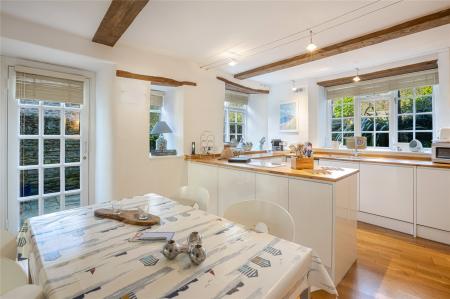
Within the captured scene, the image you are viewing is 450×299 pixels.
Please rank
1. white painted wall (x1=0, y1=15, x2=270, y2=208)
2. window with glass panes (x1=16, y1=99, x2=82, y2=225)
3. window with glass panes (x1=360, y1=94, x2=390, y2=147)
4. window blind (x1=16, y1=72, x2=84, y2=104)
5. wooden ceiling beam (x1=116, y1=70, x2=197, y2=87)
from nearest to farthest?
white painted wall (x1=0, y1=15, x2=270, y2=208)
window blind (x1=16, y1=72, x2=84, y2=104)
window with glass panes (x1=16, y1=99, x2=82, y2=225)
wooden ceiling beam (x1=116, y1=70, x2=197, y2=87)
window with glass panes (x1=360, y1=94, x2=390, y2=147)

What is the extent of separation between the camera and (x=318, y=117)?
4.50 metres

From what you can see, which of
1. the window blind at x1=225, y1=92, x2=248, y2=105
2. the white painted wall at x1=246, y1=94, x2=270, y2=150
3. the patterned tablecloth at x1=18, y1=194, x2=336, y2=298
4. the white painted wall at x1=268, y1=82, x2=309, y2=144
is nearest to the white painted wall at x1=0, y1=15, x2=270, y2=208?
the window blind at x1=225, y1=92, x2=248, y2=105

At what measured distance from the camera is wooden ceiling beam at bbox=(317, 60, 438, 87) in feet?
10.7

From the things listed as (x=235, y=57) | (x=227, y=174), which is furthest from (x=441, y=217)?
(x=235, y=57)

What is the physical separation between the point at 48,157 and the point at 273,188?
2.66 metres

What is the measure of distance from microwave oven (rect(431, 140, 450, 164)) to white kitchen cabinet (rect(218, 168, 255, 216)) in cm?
236

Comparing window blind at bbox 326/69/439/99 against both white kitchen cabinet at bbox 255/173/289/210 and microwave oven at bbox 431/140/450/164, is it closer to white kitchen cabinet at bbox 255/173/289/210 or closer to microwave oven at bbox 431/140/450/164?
microwave oven at bbox 431/140/450/164

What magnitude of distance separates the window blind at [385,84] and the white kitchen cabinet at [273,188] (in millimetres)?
2808

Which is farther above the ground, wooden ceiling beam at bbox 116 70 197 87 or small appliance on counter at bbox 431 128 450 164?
wooden ceiling beam at bbox 116 70 197 87

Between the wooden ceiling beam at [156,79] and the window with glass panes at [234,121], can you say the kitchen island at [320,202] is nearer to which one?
the wooden ceiling beam at [156,79]

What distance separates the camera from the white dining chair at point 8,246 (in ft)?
4.22

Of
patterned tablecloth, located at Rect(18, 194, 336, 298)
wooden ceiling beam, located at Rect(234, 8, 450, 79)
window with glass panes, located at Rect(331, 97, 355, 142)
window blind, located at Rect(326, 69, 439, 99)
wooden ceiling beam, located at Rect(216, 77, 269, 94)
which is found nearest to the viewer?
patterned tablecloth, located at Rect(18, 194, 336, 298)

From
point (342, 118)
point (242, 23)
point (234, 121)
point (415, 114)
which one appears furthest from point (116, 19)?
point (415, 114)

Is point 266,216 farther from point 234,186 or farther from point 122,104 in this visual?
point 122,104
